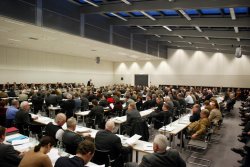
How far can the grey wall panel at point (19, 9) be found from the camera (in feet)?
24.6

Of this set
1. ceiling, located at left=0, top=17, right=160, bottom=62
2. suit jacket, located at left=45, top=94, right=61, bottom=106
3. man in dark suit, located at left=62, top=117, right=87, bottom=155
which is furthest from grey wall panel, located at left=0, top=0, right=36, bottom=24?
man in dark suit, located at left=62, top=117, right=87, bottom=155

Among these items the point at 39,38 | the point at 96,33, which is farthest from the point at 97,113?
the point at 39,38

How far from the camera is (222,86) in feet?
69.6

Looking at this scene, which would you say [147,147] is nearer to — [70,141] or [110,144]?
[110,144]

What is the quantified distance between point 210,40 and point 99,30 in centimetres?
879

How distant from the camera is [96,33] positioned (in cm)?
1190

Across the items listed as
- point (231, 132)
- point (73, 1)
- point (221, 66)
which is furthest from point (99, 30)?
point (221, 66)

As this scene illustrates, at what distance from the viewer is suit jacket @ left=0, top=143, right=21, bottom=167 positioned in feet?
9.46

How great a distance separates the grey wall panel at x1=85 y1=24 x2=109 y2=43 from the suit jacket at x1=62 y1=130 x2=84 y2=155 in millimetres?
8302

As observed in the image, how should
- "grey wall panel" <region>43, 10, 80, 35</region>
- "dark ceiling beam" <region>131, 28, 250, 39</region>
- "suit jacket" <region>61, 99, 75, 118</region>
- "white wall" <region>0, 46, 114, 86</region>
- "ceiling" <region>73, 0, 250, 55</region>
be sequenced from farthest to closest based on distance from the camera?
"white wall" <region>0, 46, 114, 86</region>, "dark ceiling beam" <region>131, 28, 250, 39</region>, "grey wall panel" <region>43, 10, 80, 35</region>, "suit jacket" <region>61, 99, 75, 118</region>, "ceiling" <region>73, 0, 250, 55</region>

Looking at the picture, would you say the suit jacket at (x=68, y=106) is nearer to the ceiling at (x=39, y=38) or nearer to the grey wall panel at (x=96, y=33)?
the ceiling at (x=39, y=38)

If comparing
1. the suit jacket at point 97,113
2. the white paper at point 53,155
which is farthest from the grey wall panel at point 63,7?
the white paper at point 53,155

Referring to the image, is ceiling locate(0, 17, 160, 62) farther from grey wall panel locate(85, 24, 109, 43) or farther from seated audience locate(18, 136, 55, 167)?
seated audience locate(18, 136, 55, 167)

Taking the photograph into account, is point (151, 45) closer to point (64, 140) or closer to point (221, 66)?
point (221, 66)
